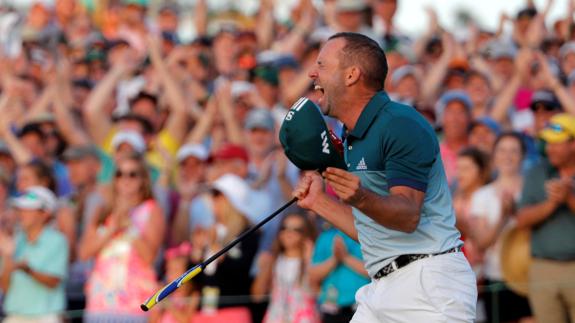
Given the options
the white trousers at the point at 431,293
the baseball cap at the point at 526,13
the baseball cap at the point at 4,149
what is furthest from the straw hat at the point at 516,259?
the baseball cap at the point at 4,149

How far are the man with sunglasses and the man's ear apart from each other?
3.72 metres

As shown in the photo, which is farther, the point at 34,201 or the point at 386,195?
the point at 34,201

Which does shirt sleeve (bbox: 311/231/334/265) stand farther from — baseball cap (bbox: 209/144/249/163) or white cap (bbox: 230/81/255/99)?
white cap (bbox: 230/81/255/99)

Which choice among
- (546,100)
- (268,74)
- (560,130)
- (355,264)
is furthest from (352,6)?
(355,264)

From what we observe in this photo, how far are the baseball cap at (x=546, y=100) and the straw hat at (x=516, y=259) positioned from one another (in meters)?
1.73

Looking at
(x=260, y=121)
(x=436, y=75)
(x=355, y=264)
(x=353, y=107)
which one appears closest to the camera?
(x=353, y=107)

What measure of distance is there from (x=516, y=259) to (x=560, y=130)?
1035 mm

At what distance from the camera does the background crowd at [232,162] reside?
28.7 feet

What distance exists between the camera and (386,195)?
4.93 metres

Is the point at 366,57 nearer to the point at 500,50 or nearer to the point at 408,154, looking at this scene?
the point at 408,154

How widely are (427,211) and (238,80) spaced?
681 cm

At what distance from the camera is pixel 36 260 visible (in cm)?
891

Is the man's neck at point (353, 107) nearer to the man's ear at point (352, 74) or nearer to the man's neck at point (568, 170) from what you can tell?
the man's ear at point (352, 74)

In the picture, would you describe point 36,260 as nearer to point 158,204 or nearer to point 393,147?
point 158,204
